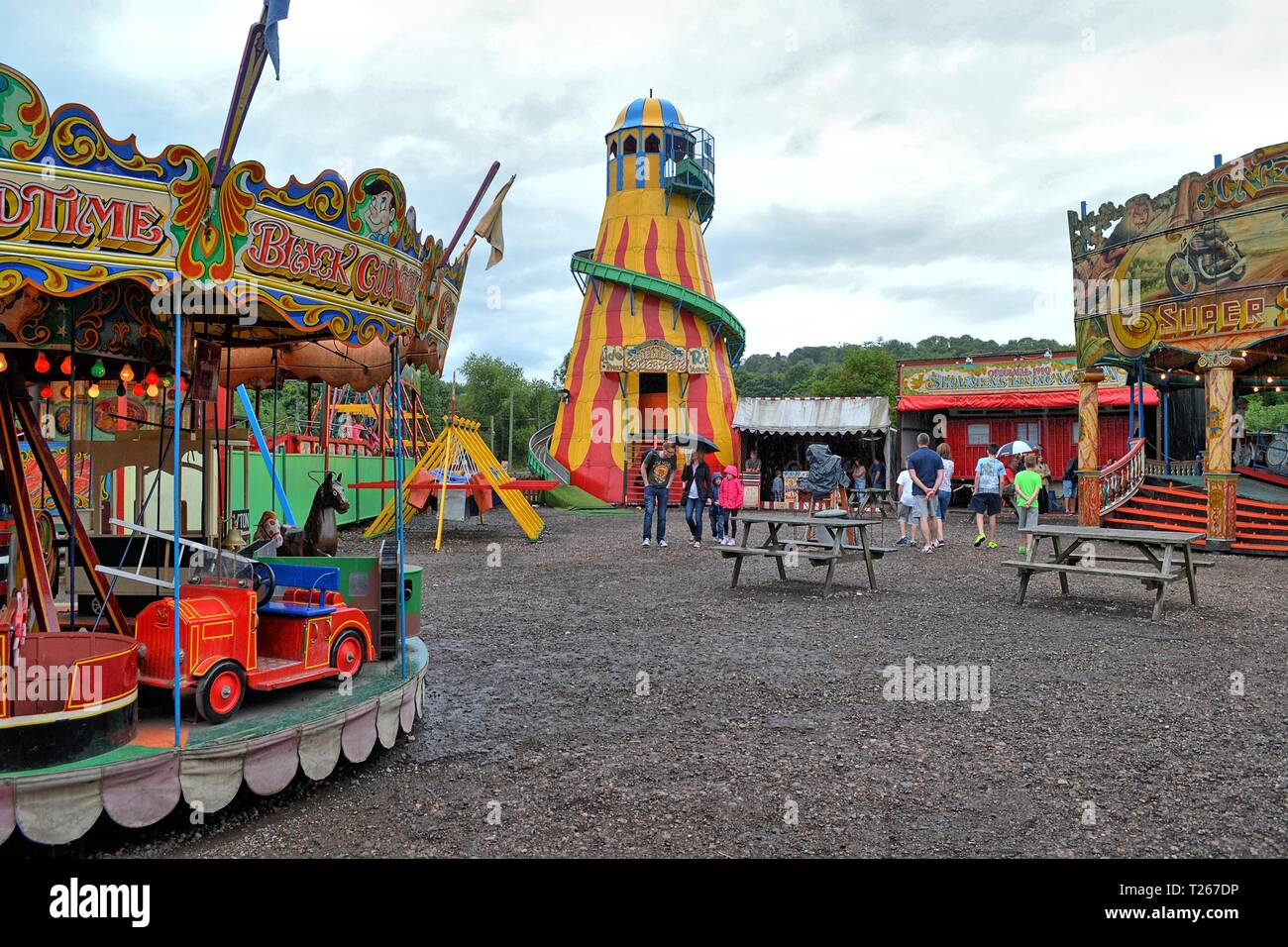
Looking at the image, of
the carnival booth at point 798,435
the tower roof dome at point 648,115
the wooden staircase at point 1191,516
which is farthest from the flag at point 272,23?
the tower roof dome at point 648,115

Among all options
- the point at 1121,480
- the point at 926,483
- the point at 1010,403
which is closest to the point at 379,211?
the point at 926,483

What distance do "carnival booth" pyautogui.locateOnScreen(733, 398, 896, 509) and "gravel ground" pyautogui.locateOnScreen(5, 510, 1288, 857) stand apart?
18088mm

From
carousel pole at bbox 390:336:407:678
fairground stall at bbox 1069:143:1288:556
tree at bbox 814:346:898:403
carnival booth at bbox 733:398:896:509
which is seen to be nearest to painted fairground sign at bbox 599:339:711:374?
carnival booth at bbox 733:398:896:509

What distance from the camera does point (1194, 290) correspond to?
15.2m

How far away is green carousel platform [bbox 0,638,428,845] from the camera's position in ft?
11.5

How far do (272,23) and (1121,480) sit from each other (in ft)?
60.2

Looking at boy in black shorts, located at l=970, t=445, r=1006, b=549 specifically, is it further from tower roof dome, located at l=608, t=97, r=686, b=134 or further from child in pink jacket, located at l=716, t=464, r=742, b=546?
tower roof dome, located at l=608, t=97, r=686, b=134

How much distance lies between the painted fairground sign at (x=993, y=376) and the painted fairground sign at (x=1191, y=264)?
33.7 ft

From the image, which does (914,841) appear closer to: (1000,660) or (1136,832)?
Answer: (1136,832)

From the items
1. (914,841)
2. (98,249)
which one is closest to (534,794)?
(914,841)

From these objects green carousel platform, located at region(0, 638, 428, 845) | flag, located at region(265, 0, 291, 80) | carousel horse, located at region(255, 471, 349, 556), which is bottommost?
green carousel platform, located at region(0, 638, 428, 845)

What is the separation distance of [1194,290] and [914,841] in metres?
15.2

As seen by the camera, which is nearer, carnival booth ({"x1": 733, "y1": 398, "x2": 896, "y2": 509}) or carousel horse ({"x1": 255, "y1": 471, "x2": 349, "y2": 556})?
carousel horse ({"x1": 255, "y1": 471, "x2": 349, "y2": 556})

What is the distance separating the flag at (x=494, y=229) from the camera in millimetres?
5746
